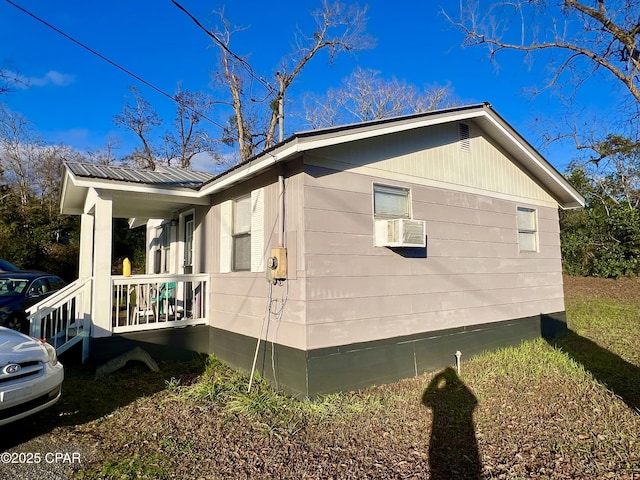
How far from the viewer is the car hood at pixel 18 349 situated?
3502 millimetres

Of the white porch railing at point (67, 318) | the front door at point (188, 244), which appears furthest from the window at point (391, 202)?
the white porch railing at point (67, 318)

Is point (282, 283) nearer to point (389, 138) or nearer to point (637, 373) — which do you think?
point (389, 138)

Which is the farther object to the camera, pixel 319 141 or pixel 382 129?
pixel 382 129

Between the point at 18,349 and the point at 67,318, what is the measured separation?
311 cm

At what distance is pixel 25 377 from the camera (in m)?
3.54

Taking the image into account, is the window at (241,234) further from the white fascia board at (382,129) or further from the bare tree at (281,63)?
the bare tree at (281,63)

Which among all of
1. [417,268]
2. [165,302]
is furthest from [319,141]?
[165,302]

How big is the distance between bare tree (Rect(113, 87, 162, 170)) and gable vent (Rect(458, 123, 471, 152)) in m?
23.2

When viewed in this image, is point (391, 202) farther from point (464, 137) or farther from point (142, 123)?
point (142, 123)

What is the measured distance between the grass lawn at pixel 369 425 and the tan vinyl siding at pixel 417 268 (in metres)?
0.91

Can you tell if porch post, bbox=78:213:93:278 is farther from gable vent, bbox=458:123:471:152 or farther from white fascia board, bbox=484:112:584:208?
white fascia board, bbox=484:112:584:208

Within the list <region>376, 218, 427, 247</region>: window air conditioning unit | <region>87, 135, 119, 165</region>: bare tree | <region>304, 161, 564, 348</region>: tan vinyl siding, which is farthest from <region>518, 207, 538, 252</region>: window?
<region>87, 135, 119, 165</region>: bare tree

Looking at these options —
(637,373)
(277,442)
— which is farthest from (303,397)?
(637,373)

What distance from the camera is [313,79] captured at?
1988 cm
